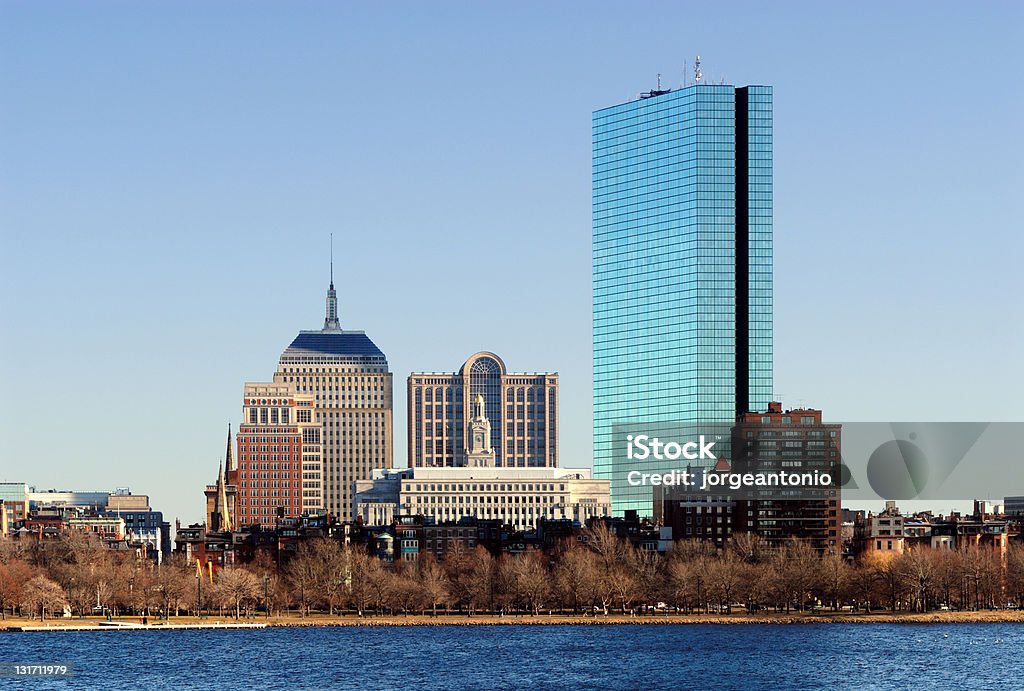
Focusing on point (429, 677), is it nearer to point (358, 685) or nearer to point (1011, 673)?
point (358, 685)

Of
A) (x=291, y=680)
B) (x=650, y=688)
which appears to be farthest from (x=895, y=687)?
(x=291, y=680)

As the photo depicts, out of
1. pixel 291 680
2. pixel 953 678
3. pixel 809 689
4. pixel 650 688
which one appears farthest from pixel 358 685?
pixel 953 678

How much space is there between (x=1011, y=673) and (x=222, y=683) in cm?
6368

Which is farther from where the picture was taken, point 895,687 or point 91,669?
point 91,669

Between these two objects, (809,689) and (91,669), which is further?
(91,669)

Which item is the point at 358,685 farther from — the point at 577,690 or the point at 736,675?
the point at 736,675

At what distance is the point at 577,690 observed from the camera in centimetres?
18262

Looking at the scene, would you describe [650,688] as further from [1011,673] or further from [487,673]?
[1011,673]

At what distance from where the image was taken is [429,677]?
193m

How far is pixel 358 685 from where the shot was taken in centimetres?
18612

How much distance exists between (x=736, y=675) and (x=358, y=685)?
31568 millimetres

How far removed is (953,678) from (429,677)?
41.7m

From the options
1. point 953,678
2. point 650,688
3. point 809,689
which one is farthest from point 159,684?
point 953,678

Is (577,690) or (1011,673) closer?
(577,690)
